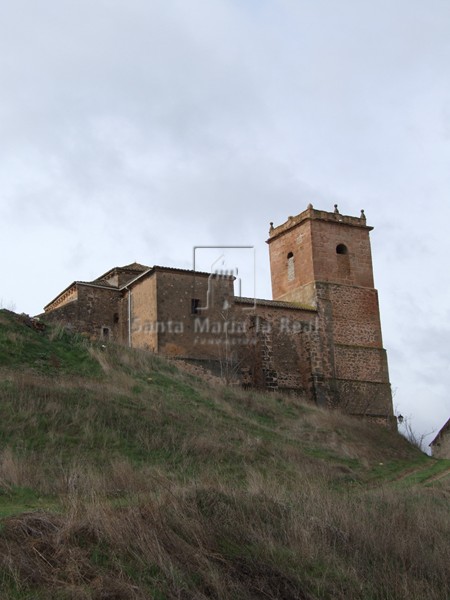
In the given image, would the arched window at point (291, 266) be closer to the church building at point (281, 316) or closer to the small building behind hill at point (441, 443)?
the church building at point (281, 316)

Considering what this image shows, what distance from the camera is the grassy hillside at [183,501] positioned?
6367 mm

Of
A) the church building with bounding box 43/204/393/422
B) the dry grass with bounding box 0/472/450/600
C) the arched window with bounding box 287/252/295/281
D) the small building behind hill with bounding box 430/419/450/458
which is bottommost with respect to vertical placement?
the dry grass with bounding box 0/472/450/600

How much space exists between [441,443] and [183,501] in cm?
2288

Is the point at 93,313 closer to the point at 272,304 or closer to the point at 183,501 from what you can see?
the point at 272,304

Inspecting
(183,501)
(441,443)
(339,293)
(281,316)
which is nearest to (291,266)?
(339,293)

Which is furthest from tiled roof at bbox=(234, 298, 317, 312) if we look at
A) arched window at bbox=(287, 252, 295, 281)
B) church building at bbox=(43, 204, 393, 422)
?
arched window at bbox=(287, 252, 295, 281)

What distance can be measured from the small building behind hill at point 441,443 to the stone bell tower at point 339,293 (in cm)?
291

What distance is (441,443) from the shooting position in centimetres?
2831

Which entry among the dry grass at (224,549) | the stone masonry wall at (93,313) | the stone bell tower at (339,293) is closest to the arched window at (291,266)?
the stone bell tower at (339,293)

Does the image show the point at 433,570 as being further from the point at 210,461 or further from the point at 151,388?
the point at 151,388

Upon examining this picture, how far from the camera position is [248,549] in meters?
7.21

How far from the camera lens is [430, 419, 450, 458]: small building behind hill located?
2786cm

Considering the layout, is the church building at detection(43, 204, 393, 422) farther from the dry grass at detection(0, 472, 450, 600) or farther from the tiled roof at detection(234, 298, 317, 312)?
the dry grass at detection(0, 472, 450, 600)

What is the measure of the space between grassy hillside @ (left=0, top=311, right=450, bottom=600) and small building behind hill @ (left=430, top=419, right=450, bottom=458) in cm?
1105
